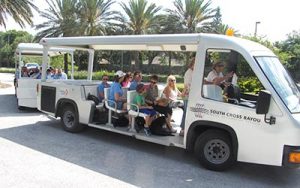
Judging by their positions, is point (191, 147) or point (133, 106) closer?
point (191, 147)

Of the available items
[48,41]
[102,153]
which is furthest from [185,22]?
[102,153]

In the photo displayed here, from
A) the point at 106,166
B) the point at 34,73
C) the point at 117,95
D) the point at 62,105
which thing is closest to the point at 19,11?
the point at 34,73

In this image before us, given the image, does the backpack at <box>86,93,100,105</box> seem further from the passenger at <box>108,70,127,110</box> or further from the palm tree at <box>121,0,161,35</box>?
the palm tree at <box>121,0,161,35</box>

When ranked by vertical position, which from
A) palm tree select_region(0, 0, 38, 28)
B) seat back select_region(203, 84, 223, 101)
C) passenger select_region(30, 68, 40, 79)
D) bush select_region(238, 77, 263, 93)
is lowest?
passenger select_region(30, 68, 40, 79)

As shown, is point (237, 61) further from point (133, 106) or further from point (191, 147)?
point (133, 106)

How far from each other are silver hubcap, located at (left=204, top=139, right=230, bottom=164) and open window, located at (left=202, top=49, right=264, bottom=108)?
75 centimetres

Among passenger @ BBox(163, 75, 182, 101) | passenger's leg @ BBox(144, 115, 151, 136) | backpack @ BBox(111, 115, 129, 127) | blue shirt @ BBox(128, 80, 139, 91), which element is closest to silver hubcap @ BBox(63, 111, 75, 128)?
backpack @ BBox(111, 115, 129, 127)

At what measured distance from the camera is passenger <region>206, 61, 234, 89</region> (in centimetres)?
633

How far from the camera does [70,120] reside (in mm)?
9281

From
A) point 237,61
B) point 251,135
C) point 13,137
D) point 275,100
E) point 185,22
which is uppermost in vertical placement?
point 185,22

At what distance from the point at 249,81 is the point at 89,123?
3973 mm

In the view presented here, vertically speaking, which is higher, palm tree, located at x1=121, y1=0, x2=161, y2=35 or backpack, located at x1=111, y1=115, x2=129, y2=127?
palm tree, located at x1=121, y1=0, x2=161, y2=35

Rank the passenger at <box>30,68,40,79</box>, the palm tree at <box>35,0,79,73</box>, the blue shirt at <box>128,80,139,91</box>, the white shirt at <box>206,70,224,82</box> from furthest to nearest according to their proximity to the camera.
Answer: the palm tree at <box>35,0,79,73</box> → the passenger at <box>30,68,40,79</box> → the blue shirt at <box>128,80,139,91</box> → the white shirt at <box>206,70,224,82</box>

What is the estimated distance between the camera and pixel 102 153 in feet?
24.2
